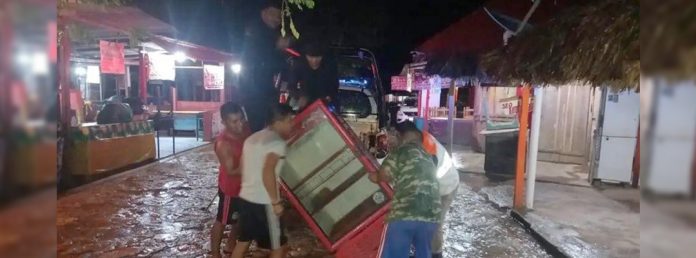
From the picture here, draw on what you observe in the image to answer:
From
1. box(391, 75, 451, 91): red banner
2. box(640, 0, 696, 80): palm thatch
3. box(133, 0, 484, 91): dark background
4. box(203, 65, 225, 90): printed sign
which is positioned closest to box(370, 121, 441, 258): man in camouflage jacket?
box(640, 0, 696, 80): palm thatch

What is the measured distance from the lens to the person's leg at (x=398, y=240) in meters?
3.49

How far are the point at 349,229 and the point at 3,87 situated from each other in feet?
10.9

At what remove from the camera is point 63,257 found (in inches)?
184

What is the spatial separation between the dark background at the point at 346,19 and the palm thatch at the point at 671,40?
1128 centimetres

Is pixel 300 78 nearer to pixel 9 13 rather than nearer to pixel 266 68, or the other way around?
pixel 266 68

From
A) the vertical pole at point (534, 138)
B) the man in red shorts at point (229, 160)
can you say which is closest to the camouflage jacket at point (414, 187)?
the man in red shorts at point (229, 160)

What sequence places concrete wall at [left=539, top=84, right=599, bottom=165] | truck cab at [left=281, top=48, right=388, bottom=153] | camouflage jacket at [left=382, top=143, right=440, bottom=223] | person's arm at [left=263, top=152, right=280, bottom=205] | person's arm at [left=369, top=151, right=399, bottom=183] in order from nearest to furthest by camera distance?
camouflage jacket at [left=382, top=143, right=440, bottom=223], person's arm at [left=369, top=151, right=399, bottom=183], person's arm at [left=263, top=152, right=280, bottom=205], truck cab at [left=281, top=48, right=388, bottom=153], concrete wall at [left=539, top=84, right=599, bottom=165]

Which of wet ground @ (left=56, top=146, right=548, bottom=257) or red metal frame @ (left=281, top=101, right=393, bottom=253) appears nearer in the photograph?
red metal frame @ (left=281, top=101, right=393, bottom=253)

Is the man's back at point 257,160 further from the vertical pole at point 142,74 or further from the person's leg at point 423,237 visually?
the vertical pole at point 142,74

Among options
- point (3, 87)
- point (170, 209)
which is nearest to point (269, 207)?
point (3, 87)

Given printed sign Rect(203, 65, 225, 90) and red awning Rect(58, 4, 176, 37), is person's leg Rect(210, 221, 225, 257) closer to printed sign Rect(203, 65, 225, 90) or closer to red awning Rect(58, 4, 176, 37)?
red awning Rect(58, 4, 176, 37)

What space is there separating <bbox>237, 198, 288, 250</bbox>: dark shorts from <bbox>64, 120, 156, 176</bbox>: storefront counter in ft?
18.4

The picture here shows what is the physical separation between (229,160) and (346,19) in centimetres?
1512

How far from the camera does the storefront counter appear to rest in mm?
7977
